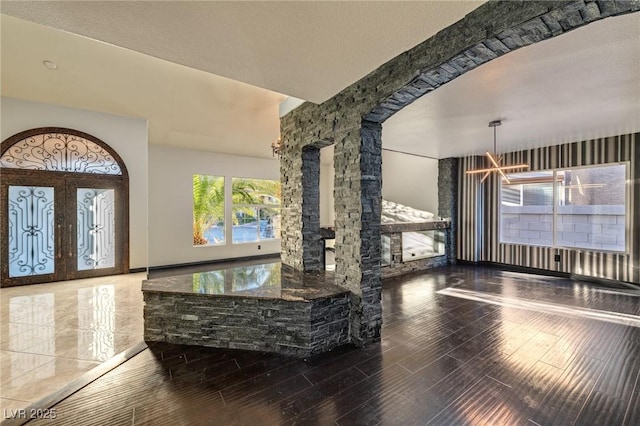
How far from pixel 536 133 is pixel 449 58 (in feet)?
13.7

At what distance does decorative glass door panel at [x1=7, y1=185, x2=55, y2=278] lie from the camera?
16.3ft

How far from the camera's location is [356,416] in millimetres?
1925

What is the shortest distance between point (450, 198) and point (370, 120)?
206 inches

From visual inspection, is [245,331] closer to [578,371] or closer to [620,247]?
[578,371]

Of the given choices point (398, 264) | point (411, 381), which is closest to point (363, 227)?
point (411, 381)

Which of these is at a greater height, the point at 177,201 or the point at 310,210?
the point at 177,201

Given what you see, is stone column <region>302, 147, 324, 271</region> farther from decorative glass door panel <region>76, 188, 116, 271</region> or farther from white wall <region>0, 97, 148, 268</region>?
decorative glass door panel <region>76, 188, 116, 271</region>

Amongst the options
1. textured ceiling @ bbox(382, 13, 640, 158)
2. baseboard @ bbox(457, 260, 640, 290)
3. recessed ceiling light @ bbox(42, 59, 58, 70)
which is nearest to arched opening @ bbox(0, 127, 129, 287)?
recessed ceiling light @ bbox(42, 59, 58, 70)

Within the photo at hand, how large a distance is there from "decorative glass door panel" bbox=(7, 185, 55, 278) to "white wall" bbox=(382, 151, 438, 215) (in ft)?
26.0

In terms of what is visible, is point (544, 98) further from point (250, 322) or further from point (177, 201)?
point (177, 201)

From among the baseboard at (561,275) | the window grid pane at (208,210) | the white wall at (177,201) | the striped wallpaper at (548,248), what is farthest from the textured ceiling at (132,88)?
the baseboard at (561,275)

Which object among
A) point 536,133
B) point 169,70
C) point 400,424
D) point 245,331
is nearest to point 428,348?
point 400,424

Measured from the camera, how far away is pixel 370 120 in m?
2.90

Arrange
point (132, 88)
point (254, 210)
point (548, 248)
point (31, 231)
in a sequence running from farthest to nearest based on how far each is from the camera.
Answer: point (254, 210)
point (548, 248)
point (31, 231)
point (132, 88)
